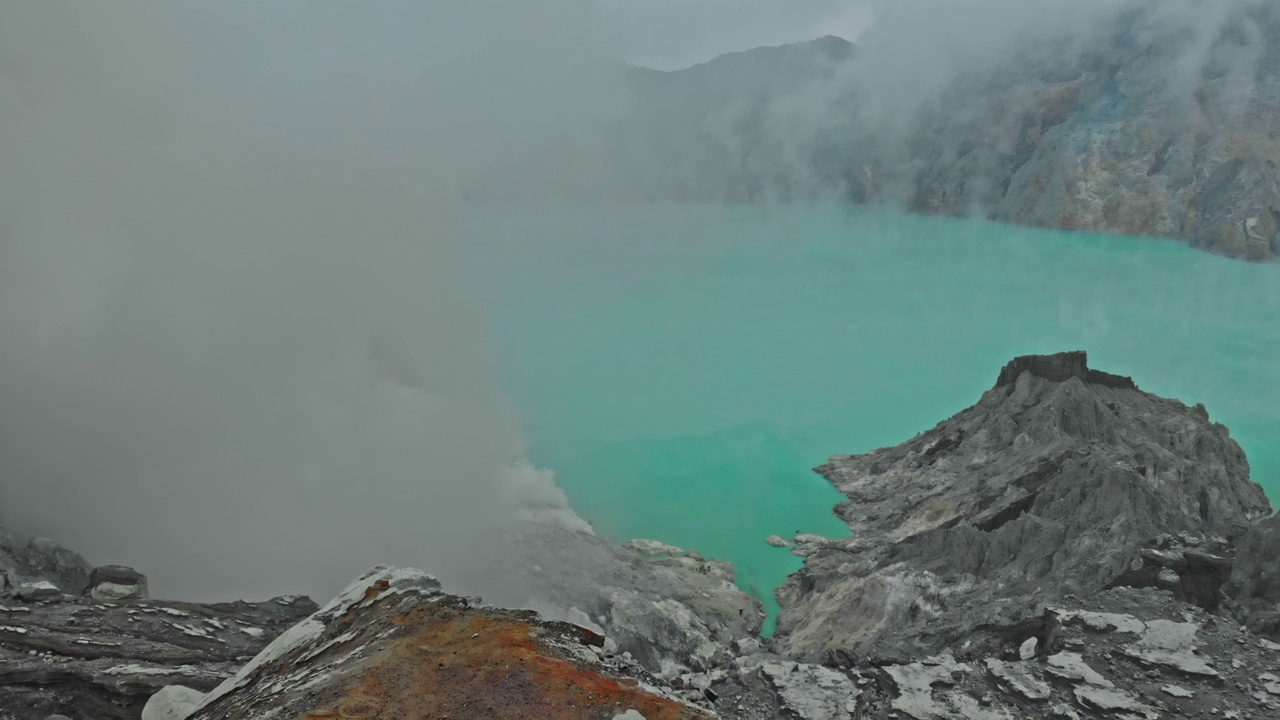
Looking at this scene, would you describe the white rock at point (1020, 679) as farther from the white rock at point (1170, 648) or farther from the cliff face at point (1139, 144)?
the cliff face at point (1139, 144)

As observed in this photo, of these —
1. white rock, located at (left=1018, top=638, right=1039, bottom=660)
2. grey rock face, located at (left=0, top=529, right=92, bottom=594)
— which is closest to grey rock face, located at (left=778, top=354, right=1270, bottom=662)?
white rock, located at (left=1018, top=638, right=1039, bottom=660)

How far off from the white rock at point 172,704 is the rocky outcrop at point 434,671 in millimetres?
257

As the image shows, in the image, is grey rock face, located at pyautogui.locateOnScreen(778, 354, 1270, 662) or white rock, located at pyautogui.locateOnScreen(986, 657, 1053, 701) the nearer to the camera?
white rock, located at pyautogui.locateOnScreen(986, 657, 1053, 701)

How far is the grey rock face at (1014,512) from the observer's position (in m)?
20.3

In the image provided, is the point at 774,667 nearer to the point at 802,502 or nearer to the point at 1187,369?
the point at 802,502

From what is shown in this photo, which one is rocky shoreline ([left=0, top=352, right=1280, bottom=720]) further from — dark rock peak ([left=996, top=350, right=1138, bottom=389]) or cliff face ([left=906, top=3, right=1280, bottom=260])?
cliff face ([left=906, top=3, right=1280, bottom=260])

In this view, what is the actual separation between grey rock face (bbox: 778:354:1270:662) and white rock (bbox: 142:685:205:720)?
468 inches

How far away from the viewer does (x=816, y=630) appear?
962 inches

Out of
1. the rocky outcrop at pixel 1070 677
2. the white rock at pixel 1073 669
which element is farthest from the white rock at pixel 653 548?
the white rock at pixel 1073 669

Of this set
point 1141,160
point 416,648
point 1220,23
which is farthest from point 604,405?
point 1220,23

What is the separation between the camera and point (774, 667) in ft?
52.0

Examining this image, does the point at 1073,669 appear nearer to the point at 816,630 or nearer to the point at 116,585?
the point at 816,630

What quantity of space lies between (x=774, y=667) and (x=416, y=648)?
7.42 meters

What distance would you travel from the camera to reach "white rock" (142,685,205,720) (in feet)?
37.5
